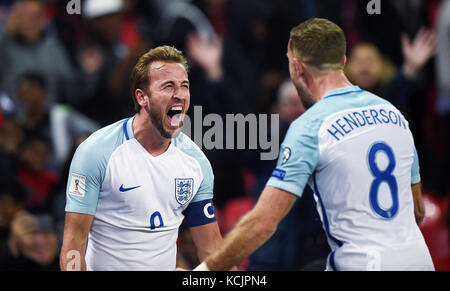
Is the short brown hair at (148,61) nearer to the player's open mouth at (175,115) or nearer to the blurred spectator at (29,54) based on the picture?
the player's open mouth at (175,115)

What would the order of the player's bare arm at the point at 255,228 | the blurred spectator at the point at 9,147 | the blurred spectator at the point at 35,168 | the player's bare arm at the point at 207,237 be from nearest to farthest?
the player's bare arm at the point at 255,228 < the player's bare arm at the point at 207,237 < the blurred spectator at the point at 35,168 < the blurred spectator at the point at 9,147

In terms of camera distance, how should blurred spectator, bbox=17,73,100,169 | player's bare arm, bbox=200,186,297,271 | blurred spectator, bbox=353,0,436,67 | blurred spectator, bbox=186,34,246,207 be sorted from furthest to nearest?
blurred spectator, bbox=353,0,436,67 < blurred spectator, bbox=17,73,100,169 < blurred spectator, bbox=186,34,246,207 < player's bare arm, bbox=200,186,297,271

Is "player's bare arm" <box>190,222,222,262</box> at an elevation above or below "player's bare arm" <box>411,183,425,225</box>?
below

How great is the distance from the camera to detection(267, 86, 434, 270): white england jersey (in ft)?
12.5

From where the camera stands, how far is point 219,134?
512 cm

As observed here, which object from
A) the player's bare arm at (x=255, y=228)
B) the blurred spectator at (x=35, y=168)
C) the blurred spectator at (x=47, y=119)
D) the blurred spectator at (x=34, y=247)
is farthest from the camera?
the blurred spectator at (x=35, y=168)

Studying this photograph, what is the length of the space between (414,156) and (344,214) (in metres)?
0.61

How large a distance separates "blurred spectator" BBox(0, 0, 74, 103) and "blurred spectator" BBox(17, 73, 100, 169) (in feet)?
0.73

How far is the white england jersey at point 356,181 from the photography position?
381 centimetres

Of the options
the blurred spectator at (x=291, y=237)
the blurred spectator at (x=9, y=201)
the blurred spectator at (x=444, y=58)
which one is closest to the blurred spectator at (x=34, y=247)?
the blurred spectator at (x=9, y=201)

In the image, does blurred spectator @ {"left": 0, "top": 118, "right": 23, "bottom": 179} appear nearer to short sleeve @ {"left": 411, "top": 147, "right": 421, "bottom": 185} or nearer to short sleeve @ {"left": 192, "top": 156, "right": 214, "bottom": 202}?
short sleeve @ {"left": 192, "top": 156, "right": 214, "bottom": 202}

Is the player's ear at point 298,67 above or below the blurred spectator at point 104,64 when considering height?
below

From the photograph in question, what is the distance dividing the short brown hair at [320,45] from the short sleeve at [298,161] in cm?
41

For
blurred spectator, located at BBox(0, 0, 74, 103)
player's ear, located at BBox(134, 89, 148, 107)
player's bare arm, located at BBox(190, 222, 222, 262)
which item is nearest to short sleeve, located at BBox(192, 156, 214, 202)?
player's bare arm, located at BBox(190, 222, 222, 262)
